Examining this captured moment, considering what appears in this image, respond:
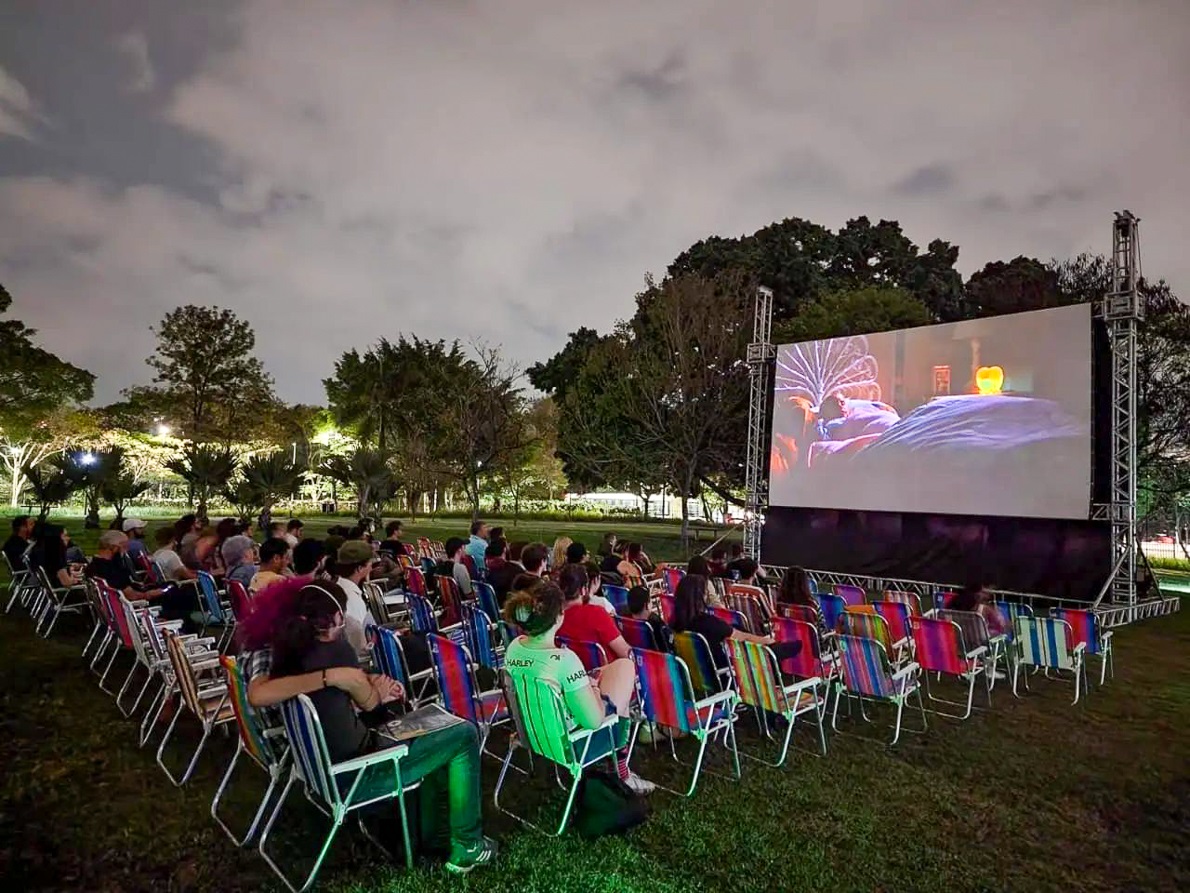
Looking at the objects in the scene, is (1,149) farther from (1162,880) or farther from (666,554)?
(1162,880)

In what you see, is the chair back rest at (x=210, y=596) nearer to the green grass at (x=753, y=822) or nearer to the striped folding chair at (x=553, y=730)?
the green grass at (x=753, y=822)

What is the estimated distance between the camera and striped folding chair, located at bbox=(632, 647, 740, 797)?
3.49m

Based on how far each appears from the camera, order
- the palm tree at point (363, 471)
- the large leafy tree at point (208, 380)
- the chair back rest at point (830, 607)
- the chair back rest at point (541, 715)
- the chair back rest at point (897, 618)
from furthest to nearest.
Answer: the large leafy tree at point (208, 380)
the palm tree at point (363, 471)
the chair back rest at point (830, 607)
the chair back rest at point (897, 618)
the chair back rest at point (541, 715)

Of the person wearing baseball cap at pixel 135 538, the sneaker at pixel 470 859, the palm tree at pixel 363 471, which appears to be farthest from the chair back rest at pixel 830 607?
the palm tree at pixel 363 471

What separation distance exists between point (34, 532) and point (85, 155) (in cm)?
1565

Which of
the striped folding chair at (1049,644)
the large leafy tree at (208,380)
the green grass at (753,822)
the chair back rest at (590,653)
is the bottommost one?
→ the green grass at (753,822)

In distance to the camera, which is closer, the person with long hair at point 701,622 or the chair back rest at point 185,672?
the chair back rest at point 185,672

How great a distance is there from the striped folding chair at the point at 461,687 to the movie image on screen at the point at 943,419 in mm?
10182

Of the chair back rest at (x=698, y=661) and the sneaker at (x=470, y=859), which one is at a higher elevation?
the chair back rest at (x=698, y=661)

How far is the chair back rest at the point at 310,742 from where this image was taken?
7.89 ft

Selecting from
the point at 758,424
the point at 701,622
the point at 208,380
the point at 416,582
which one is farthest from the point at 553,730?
the point at 208,380

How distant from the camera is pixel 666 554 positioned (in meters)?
18.5

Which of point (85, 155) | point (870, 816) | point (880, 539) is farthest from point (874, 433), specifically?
point (85, 155)

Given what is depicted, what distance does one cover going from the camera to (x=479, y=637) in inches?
193
